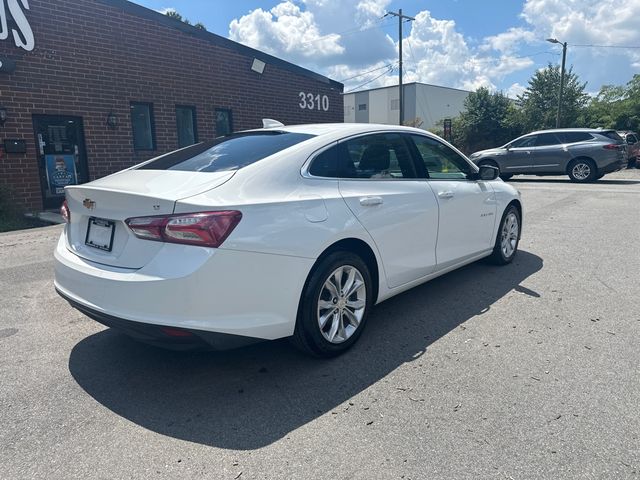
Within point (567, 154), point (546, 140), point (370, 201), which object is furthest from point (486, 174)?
point (546, 140)

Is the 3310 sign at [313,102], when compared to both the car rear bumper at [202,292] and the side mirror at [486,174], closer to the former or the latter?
the side mirror at [486,174]

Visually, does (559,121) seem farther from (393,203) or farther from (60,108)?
(393,203)

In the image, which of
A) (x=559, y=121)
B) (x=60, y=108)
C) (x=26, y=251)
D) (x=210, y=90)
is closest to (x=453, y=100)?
(x=559, y=121)

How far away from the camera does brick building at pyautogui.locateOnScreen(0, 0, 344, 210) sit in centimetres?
1034

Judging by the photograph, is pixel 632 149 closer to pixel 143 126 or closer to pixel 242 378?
pixel 143 126

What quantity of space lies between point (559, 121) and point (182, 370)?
1333 inches

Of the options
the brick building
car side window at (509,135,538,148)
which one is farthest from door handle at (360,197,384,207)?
car side window at (509,135,538,148)

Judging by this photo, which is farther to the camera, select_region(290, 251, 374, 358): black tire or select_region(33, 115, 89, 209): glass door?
A: select_region(33, 115, 89, 209): glass door

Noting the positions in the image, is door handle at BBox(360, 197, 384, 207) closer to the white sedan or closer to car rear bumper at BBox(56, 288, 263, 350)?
the white sedan

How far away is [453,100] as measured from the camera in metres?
60.7

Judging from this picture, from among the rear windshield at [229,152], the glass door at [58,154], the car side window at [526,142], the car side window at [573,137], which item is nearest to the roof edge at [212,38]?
the glass door at [58,154]

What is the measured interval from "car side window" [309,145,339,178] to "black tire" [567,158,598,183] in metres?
15.3

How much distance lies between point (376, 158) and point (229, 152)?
117cm

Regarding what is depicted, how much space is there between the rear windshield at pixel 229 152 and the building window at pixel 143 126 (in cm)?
958
